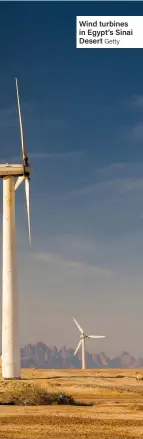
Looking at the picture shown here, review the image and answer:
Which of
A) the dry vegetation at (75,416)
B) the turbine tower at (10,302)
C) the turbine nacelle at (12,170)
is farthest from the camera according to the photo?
the turbine nacelle at (12,170)

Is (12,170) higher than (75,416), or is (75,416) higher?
(12,170)

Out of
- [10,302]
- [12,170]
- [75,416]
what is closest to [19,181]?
[12,170]

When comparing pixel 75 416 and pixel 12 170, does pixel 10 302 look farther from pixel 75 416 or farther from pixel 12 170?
pixel 75 416

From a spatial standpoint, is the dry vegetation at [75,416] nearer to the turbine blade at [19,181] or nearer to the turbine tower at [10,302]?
the turbine tower at [10,302]

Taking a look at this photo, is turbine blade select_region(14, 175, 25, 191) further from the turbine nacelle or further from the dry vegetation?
the dry vegetation

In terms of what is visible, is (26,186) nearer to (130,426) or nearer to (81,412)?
(81,412)

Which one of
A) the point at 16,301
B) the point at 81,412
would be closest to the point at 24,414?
the point at 81,412

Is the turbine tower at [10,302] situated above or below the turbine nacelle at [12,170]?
below

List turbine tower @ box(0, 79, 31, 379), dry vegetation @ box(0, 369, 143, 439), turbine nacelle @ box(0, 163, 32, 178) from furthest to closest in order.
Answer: turbine nacelle @ box(0, 163, 32, 178), turbine tower @ box(0, 79, 31, 379), dry vegetation @ box(0, 369, 143, 439)

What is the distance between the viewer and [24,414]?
36844mm

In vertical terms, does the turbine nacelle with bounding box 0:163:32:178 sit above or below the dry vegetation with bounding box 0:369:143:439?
above

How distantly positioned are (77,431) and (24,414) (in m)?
6.68

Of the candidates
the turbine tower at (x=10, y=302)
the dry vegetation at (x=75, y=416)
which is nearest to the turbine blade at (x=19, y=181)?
the turbine tower at (x=10, y=302)

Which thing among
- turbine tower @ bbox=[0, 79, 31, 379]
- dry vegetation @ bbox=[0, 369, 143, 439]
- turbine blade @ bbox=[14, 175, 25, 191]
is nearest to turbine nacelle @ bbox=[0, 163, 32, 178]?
turbine blade @ bbox=[14, 175, 25, 191]
